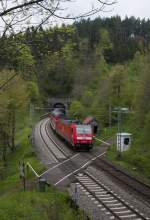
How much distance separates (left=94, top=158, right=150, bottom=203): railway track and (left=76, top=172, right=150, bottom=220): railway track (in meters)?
1.50

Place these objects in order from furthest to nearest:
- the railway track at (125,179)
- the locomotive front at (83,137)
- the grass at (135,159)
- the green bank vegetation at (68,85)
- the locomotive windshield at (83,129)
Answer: the locomotive windshield at (83,129), the locomotive front at (83,137), the grass at (135,159), the railway track at (125,179), the green bank vegetation at (68,85)

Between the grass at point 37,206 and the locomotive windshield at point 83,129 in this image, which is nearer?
the grass at point 37,206

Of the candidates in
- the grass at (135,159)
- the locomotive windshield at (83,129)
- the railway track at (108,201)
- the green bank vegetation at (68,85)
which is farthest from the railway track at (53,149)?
the railway track at (108,201)

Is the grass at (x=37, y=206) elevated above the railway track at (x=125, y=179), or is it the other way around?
the grass at (x=37, y=206)

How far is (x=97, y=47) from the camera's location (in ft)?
539

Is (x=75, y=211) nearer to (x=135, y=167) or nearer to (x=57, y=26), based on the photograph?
(x=57, y=26)

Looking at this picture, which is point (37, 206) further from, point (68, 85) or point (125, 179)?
point (68, 85)

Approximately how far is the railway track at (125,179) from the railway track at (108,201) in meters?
1.50

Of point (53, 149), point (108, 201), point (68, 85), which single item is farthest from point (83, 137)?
point (68, 85)

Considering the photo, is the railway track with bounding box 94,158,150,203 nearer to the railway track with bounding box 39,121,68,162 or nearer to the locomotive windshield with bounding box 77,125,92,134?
the railway track with bounding box 39,121,68,162

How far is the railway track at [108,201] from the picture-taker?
68.1 ft

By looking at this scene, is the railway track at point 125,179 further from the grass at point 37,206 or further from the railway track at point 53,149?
the railway track at point 53,149

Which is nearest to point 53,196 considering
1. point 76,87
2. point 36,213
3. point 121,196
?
point 121,196

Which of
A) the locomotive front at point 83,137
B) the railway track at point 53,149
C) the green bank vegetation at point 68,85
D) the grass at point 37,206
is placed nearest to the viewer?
the green bank vegetation at point 68,85
